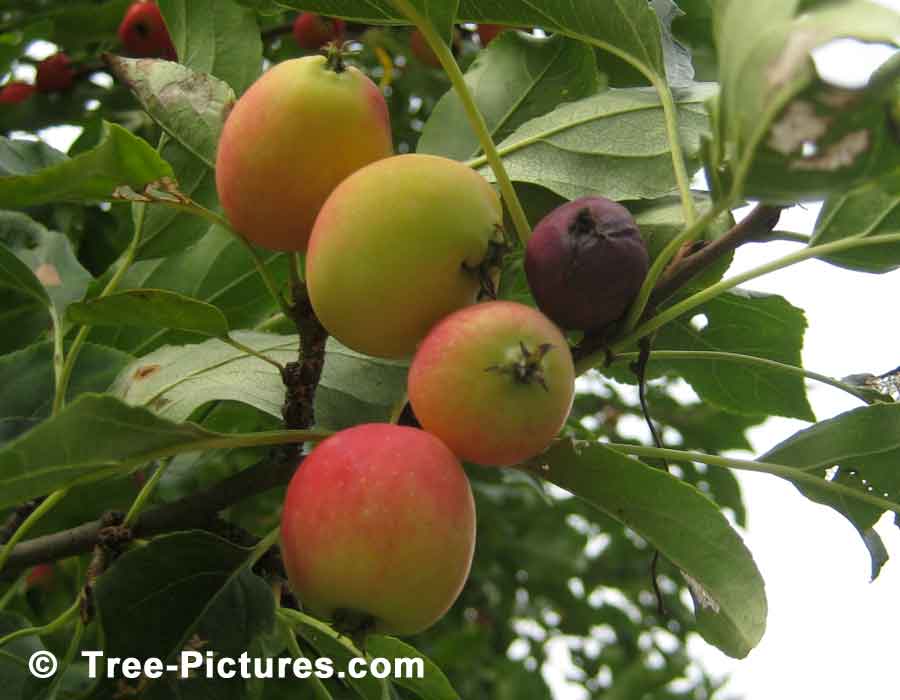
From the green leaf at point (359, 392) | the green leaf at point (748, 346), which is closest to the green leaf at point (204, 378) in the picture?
the green leaf at point (359, 392)

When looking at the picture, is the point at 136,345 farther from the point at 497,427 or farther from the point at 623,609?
the point at 623,609

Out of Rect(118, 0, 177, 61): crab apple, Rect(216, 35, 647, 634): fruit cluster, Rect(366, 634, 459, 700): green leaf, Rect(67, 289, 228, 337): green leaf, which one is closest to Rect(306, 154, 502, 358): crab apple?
Rect(216, 35, 647, 634): fruit cluster

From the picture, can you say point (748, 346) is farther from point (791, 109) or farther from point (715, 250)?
point (791, 109)

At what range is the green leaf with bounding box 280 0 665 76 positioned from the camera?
3.53 ft

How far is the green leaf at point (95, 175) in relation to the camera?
3.24ft

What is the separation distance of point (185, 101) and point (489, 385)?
53 centimetres

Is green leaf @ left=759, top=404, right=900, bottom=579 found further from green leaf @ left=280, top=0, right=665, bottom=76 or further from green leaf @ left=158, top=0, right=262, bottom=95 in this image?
green leaf @ left=158, top=0, right=262, bottom=95

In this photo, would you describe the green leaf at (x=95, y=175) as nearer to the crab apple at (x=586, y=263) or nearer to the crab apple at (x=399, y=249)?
the crab apple at (x=399, y=249)

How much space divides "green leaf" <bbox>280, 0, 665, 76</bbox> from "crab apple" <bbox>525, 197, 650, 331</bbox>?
268mm

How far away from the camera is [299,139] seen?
940 mm

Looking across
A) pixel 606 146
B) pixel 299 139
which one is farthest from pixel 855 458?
pixel 299 139

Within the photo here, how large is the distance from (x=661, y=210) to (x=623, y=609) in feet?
8.08

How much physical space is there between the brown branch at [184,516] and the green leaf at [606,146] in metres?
0.39

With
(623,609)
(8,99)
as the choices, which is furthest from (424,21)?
(623,609)
